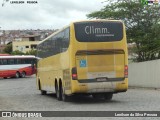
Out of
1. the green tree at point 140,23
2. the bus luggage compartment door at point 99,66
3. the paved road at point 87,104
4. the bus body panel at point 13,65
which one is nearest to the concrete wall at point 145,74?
the green tree at point 140,23

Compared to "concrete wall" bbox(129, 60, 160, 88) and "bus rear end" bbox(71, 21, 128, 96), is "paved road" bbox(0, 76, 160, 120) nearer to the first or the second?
"bus rear end" bbox(71, 21, 128, 96)

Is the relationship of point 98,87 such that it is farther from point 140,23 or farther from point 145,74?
point 140,23

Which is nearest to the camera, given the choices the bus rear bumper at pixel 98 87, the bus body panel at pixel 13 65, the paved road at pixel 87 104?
the paved road at pixel 87 104

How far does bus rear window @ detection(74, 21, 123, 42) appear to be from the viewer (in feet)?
72.6

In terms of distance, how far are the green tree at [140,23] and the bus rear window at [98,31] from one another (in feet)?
66.9

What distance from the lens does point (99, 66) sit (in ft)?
72.3

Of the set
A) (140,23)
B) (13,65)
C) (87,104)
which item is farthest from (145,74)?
(13,65)

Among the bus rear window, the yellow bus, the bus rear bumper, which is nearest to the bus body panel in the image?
the yellow bus

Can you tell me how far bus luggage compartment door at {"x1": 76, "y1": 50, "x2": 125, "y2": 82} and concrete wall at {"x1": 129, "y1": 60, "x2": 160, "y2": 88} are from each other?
12.9 m

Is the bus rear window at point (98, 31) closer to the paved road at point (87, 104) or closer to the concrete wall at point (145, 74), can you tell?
the paved road at point (87, 104)

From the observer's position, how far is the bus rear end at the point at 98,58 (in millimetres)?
21922

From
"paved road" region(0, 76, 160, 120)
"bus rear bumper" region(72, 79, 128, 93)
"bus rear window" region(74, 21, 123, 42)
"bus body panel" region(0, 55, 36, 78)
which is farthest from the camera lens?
"bus body panel" region(0, 55, 36, 78)

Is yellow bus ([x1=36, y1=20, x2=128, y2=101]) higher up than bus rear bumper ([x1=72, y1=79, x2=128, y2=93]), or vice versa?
yellow bus ([x1=36, y1=20, x2=128, y2=101])

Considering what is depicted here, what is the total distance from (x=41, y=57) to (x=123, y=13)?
49.5 feet
